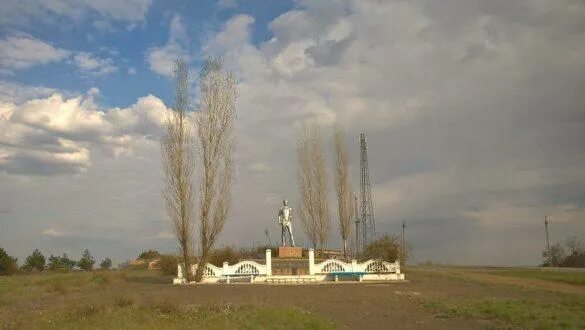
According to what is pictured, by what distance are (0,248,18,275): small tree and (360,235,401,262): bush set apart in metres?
36.6

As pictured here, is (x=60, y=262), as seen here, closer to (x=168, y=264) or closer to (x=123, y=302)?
(x=168, y=264)

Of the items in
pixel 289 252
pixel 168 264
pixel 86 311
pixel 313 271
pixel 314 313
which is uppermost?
pixel 289 252

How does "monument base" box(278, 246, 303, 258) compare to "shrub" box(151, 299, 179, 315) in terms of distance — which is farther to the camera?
"monument base" box(278, 246, 303, 258)

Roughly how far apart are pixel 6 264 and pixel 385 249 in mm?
38441

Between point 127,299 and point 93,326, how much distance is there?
13.1 ft

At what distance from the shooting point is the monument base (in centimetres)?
3516

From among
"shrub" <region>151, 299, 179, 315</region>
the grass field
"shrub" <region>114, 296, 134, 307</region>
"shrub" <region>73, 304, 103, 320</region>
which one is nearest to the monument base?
the grass field

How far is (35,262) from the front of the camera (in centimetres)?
5853

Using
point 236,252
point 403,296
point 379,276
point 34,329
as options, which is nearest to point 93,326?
point 34,329

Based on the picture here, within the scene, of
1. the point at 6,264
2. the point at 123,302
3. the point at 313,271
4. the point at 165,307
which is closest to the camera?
the point at 165,307

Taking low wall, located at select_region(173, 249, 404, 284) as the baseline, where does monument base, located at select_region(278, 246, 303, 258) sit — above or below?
above

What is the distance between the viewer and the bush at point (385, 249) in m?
28.6

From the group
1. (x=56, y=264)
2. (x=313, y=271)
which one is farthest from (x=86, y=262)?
(x=313, y=271)

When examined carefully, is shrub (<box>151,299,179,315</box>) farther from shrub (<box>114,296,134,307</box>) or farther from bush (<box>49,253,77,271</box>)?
bush (<box>49,253,77,271</box>)
